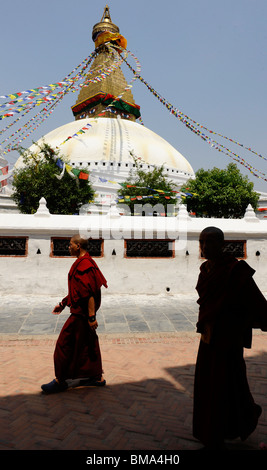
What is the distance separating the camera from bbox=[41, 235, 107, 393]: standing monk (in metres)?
3.70

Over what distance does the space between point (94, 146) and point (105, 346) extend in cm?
2923

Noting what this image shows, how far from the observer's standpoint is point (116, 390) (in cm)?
382

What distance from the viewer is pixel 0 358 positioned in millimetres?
4715

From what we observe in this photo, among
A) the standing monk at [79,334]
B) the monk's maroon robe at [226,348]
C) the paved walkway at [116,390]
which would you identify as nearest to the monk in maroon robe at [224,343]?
the monk's maroon robe at [226,348]

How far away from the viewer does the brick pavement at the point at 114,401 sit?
110 inches

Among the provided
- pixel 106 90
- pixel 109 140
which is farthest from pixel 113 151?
pixel 106 90

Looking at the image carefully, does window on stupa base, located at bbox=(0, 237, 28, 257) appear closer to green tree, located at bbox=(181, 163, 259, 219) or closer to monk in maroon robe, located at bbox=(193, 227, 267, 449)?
→ monk in maroon robe, located at bbox=(193, 227, 267, 449)

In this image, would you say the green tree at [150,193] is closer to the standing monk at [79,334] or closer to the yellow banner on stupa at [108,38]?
the standing monk at [79,334]

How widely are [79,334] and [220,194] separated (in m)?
18.8

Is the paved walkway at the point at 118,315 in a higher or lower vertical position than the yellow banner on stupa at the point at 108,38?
lower

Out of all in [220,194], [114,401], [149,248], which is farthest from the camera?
[220,194]

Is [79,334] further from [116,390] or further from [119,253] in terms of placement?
[119,253]

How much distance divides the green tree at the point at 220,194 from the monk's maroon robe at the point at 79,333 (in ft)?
57.5
